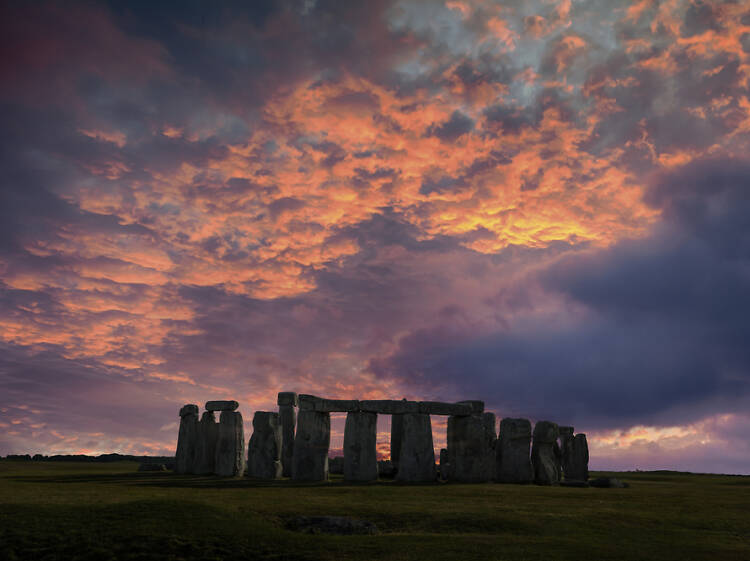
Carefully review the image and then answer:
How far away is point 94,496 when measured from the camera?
76.3ft

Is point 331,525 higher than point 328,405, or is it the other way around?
point 328,405

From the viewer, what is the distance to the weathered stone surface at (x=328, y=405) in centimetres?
3459

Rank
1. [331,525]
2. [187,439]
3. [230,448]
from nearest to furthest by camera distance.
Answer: [331,525] < [230,448] < [187,439]

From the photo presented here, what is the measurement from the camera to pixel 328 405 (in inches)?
1364

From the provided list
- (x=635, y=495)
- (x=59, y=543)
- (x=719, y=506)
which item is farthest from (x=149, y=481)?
(x=719, y=506)

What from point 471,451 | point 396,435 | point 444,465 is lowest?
point 444,465

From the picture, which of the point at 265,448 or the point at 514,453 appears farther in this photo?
the point at 265,448

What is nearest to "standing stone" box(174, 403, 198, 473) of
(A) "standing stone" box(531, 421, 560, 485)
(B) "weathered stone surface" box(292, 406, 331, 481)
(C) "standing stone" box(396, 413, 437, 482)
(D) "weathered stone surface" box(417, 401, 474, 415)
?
(B) "weathered stone surface" box(292, 406, 331, 481)

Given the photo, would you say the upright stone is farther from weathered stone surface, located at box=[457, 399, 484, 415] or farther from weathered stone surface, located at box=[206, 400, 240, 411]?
weathered stone surface, located at box=[457, 399, 484, 415]

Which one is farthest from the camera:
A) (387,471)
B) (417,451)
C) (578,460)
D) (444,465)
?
(578,460)

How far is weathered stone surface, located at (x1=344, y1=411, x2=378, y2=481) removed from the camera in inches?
1341

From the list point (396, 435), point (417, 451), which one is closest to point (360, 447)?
point (417, 451)

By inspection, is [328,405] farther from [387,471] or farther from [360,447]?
[387,471]

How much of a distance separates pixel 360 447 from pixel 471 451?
5.88m
